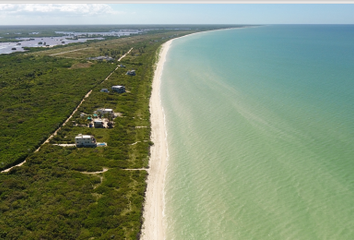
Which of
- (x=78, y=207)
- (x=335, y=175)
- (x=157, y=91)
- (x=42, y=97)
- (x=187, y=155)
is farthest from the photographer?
(x=157, y=91)

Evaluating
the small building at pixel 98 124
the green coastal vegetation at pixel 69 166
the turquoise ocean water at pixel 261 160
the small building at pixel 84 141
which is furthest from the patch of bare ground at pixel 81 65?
the small building at pixel 84 141

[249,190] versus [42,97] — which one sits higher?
[42,97]

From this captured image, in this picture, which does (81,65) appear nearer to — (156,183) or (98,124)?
(98,124)

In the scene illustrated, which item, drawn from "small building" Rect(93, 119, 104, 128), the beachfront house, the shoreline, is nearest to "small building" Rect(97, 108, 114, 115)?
the beachfront house

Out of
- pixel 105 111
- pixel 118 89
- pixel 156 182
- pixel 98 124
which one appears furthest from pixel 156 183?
pixel 118 89

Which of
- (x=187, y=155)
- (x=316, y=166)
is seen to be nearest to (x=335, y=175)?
(x=316, y=166)

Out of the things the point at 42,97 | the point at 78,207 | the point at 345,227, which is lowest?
the point at 345,227

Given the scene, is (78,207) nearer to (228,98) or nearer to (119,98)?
(119,98)
